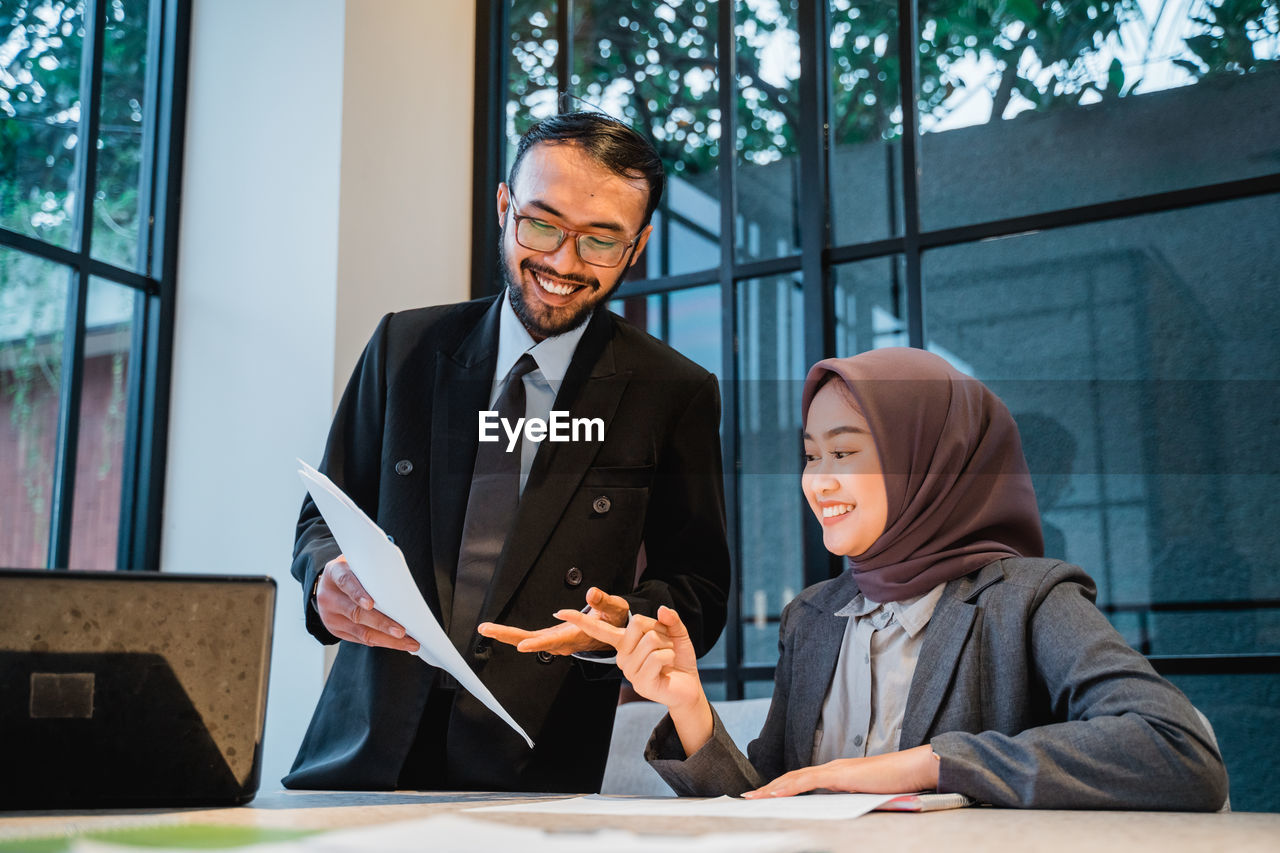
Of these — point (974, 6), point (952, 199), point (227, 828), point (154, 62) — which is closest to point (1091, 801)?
point (227, 828)

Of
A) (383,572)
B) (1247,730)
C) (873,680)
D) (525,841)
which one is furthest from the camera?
(1247,730)

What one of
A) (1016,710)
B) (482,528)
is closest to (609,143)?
(482,528)

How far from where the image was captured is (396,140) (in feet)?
9.27

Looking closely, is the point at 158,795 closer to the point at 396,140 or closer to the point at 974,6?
the point at 396,140

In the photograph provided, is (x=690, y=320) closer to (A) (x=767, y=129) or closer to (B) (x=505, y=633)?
(A) (x=767, y=129)

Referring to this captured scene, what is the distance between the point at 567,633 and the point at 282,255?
5.85 ft

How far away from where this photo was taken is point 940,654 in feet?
4.42

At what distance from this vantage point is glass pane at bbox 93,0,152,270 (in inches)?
106

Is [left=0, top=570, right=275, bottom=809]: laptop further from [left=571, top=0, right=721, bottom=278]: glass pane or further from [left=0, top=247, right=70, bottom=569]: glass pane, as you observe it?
[left=571, top=0, right=721, bottom=278]: glass pane

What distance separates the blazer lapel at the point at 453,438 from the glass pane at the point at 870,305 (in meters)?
1.12

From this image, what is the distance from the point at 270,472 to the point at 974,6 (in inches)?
75.8

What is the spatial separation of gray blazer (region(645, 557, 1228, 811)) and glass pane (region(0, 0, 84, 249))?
1958mm

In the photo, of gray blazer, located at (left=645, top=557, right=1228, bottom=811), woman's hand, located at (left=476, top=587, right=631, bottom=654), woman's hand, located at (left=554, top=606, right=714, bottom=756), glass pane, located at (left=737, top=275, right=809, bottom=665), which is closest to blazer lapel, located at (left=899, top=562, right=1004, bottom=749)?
gray blazer, located at (left=645, top=557, right=1228, bottom=811)

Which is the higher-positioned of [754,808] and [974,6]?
[974,6]
